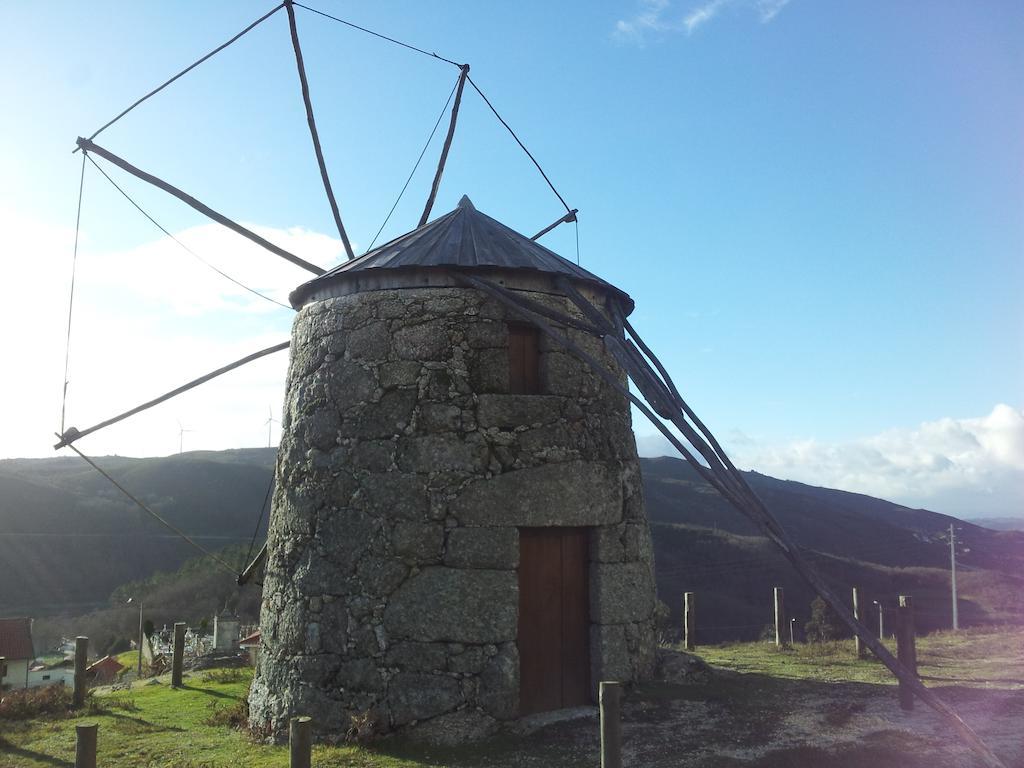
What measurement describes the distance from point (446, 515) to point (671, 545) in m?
→ 44.3

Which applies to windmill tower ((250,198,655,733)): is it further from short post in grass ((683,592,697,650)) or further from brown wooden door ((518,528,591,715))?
short post in grass ((683,592,697,650))

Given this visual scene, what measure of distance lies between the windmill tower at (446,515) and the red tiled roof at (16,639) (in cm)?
2107

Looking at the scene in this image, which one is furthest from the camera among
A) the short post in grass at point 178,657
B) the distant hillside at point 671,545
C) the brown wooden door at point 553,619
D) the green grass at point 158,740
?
the distant hillside at point 671,545

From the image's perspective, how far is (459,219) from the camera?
29.8ft

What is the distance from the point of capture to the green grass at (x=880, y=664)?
932cm

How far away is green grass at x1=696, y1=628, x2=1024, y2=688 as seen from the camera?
30.6 feet

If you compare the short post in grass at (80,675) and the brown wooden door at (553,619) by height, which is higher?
the brown wooden door at (553,619)

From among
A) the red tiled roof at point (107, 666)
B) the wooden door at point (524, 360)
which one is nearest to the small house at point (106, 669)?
the red tiled roof at point (107, 666)

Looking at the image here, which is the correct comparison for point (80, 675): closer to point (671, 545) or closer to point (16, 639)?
point (16, 639)

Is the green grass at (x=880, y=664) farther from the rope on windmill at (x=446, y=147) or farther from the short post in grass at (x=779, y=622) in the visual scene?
the rope on windmill at (x=446, y=147)

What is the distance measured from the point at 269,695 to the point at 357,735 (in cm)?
124

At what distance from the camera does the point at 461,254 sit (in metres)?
7.94

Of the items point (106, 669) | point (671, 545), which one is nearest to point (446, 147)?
point (106, 669)

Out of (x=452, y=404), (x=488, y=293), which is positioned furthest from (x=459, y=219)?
(x=452, y=404)
